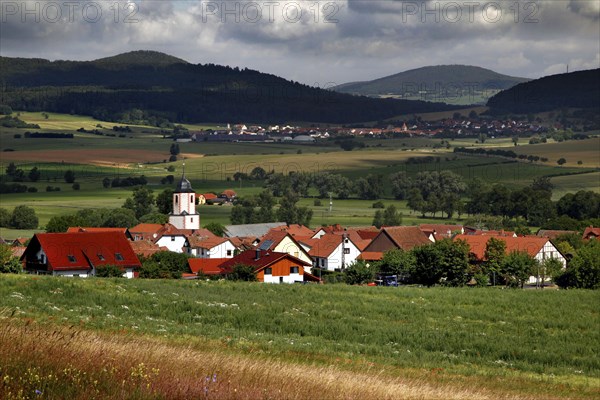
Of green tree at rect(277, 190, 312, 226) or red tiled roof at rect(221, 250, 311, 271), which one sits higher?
red tiled roof at rect(221, 250, 311, 271)

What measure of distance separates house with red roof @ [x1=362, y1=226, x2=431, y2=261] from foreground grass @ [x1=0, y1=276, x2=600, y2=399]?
115 feet

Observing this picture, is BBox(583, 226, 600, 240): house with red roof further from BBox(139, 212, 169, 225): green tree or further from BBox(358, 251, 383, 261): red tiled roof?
BBox(139, 212, 169, 225): green tree

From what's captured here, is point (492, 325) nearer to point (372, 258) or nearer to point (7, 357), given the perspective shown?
point (7, 357)

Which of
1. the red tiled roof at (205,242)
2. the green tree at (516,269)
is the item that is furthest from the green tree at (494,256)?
the red tiled roof at (205,242)

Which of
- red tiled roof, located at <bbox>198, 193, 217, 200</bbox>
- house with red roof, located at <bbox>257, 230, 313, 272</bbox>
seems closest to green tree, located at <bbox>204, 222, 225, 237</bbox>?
house with red roof, located at <bbox>257, 230, 313, 272</bbox>

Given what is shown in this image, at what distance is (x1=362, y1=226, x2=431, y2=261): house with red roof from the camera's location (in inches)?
3189

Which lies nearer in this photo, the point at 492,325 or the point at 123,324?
the point at 123,324

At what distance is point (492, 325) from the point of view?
114 ft

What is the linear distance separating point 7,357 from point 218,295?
24417 millimetres

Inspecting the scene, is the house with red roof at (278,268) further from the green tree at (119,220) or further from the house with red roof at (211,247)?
the green tree at (119,220)

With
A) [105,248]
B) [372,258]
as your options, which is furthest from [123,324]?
[372,258]

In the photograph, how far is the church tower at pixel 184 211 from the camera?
316 ft

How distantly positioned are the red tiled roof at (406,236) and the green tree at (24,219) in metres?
38.4

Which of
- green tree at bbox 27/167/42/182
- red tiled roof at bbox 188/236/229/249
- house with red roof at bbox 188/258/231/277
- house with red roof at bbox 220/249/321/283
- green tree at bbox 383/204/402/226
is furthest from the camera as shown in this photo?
green tree at bbox 27/167/42/182
